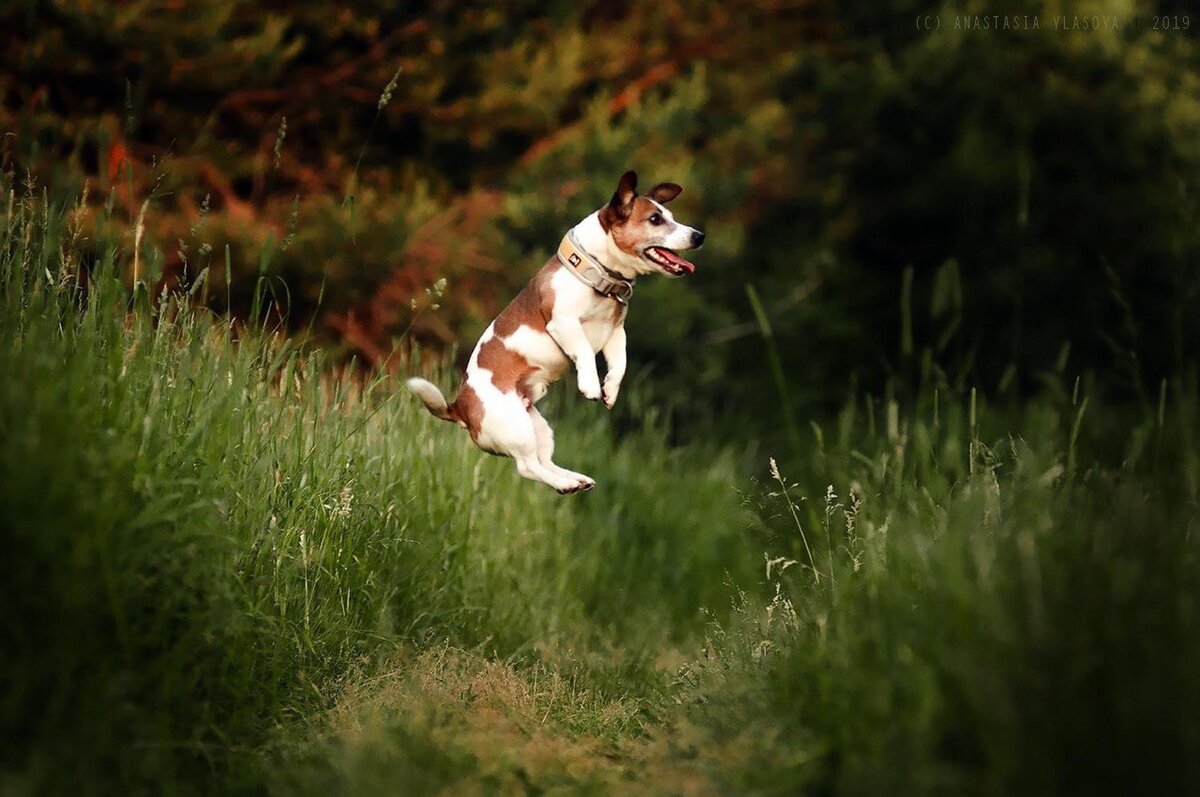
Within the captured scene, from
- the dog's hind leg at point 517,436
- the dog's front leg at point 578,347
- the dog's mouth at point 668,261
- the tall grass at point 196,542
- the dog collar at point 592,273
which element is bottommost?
the tall grass at point 196,542

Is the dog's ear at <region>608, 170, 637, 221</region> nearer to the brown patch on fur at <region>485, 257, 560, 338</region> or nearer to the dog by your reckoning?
the dog

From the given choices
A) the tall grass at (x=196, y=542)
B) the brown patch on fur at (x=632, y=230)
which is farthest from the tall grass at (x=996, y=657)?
the tall grass at (x=196, y=542)

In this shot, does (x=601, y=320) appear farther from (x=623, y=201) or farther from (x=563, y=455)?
(x=563, y=455)

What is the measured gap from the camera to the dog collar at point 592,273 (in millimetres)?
3592

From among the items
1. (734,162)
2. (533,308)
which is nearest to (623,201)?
(533,308)

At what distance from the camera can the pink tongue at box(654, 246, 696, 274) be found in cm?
351

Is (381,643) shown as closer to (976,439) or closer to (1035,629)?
(976,439)

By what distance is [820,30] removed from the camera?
51.3ft

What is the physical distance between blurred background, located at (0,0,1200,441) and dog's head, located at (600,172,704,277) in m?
7.62

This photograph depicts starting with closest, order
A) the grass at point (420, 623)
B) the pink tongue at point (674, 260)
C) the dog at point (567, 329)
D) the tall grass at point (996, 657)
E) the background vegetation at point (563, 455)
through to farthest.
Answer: the tall grass at point (996, 657), the grass at point (420, 623), the background vegetation at point (563, 455), the pink tongue at point (674, 260), the dog at point (567, 329)

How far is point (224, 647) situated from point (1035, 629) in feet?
7.82

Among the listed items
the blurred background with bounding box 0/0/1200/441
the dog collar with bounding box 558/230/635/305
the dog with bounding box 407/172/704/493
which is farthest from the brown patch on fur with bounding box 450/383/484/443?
the blurred background with bounding box 0/0/1200/441

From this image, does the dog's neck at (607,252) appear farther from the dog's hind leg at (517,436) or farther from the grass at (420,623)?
the grass at (420,623)

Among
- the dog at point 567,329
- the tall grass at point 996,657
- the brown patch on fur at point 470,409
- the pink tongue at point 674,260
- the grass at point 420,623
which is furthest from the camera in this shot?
the brown patch on fur at point 470,409
